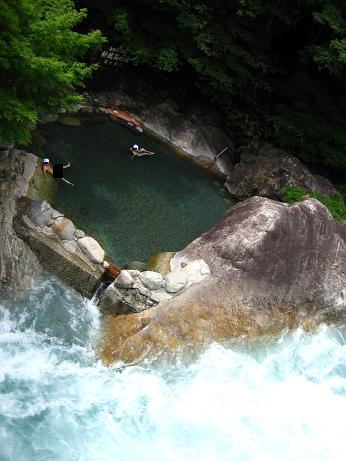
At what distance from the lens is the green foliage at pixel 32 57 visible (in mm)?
7852

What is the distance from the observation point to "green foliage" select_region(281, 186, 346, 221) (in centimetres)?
1466

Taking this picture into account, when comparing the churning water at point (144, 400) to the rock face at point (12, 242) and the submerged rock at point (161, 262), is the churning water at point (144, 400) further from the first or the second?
the submerged rock at point (161, 262)

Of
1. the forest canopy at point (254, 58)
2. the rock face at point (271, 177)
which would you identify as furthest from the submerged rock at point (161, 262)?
the forest canopy at point (254, 58)

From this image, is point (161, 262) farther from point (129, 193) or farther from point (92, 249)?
point (129, 193)

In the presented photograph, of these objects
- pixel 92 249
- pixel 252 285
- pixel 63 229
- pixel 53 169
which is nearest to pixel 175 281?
pixel 252 285

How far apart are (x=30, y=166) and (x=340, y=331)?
877 cm

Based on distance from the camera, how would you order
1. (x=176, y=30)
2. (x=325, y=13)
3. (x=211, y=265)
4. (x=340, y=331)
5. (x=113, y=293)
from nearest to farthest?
(x=113, y=293) → (x=211, y=265) → (x=340, y=331) → (x=325, y=13) → (x=176, y=30)

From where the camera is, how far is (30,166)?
37.3 feet

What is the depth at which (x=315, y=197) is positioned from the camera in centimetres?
1481

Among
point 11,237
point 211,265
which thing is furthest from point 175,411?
point 11,237

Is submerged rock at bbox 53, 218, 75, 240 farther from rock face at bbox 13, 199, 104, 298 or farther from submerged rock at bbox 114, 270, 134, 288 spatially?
submerged rock at bbox 114, 270, 134, 288

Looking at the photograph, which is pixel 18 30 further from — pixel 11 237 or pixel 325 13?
pixel 325 13

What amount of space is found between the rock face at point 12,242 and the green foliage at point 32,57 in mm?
1613

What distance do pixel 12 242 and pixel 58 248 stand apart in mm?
945
